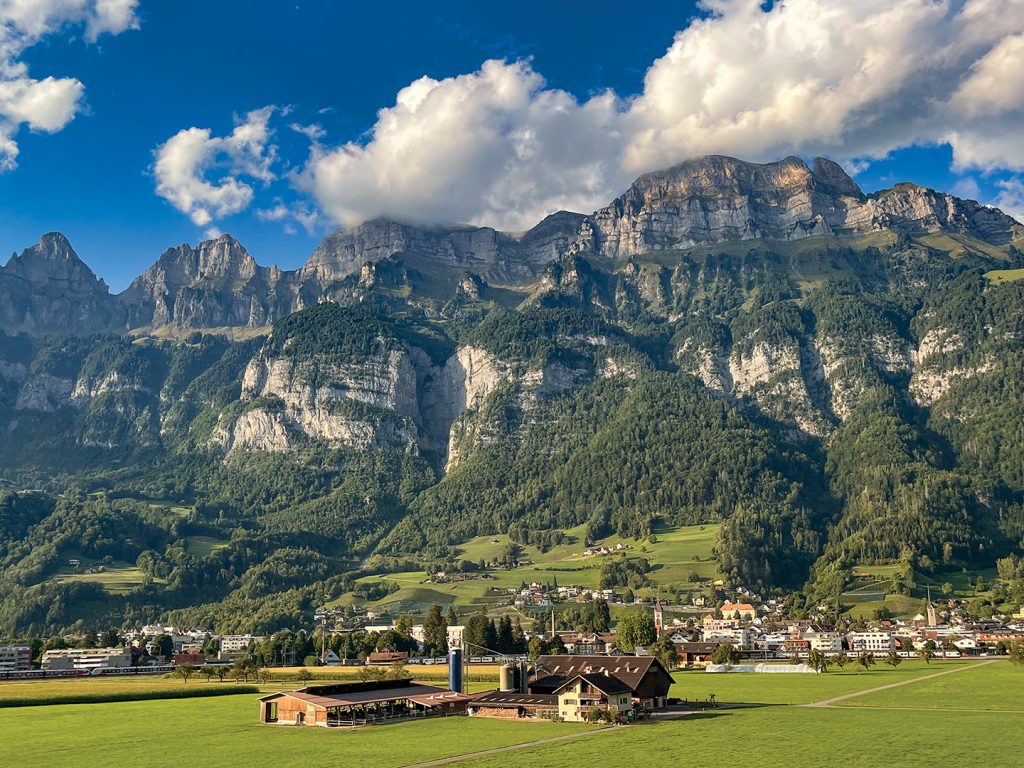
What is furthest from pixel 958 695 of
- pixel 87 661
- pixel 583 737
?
pixel 87 661

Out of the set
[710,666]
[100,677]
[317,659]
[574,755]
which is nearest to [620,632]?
[710,666]

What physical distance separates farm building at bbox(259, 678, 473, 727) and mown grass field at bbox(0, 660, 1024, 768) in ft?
10.5

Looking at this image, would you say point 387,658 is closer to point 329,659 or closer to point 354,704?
point 329,659

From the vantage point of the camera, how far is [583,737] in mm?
76375

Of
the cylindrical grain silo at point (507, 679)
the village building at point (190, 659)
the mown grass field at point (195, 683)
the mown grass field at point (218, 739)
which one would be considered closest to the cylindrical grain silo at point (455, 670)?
the cylindrical grain silo at point (507, 679)

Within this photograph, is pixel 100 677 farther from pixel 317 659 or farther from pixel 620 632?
pixel 620 632

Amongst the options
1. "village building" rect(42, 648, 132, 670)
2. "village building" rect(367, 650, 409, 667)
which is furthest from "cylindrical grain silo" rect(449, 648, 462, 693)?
"village building" rect(42, 648, 132, 670)

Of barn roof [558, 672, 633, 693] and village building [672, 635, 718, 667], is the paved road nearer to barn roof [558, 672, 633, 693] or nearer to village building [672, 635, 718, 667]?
barn roof [558, 672, 633, 693]

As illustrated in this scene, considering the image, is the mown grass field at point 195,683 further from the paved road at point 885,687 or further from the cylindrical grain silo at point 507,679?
the paved road at point 885,687

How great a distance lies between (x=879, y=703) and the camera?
95.4 metres

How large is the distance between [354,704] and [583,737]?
79.7 feet

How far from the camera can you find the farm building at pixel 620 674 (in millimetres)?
93375

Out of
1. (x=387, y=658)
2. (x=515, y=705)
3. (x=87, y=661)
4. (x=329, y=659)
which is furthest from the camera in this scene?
(x=87, y=661)

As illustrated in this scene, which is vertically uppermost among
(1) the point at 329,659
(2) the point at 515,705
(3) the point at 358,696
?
(3) the point at 358,696
